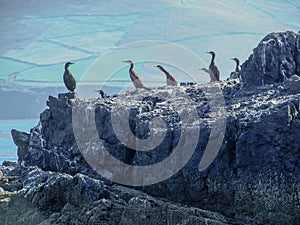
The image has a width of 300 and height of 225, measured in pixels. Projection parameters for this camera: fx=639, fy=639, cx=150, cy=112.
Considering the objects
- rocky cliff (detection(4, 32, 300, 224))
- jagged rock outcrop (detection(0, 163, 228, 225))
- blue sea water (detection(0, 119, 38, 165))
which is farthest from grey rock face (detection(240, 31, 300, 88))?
blue sea water (detection(0, 119, 38, 165))

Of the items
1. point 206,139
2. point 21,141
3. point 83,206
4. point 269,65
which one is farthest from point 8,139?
point 206,139

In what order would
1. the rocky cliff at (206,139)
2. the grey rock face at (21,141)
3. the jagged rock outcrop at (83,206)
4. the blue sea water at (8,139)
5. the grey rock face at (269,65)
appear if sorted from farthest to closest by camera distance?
1. the blue sea water at (8,139)
2. the grey rock face at (21,141)
3. the grey rock face at (269,65)
4. the rocky cliff at (206,139)
5. the jagged rock outcrop at (83,206)

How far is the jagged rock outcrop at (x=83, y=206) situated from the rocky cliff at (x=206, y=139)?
183 mm

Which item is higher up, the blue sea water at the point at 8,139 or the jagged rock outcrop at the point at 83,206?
the jagged rock outcrop at the point at 83,206

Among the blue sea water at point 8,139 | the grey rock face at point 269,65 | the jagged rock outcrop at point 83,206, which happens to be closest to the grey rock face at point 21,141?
the jagged rock outcrop at point 83,206

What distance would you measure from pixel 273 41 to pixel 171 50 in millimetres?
30366

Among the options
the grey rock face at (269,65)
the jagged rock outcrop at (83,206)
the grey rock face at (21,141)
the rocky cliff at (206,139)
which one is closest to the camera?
the jagged rock outcrop at (83,206)

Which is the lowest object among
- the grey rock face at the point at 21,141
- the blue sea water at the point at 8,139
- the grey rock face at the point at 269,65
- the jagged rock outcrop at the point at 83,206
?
the blue sea water at the point at 8,139

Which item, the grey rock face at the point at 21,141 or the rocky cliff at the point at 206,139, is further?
the grey rock face at the point at 21,141

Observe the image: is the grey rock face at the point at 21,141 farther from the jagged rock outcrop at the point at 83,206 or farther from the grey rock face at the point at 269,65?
the grey rock face at the point at 269,65

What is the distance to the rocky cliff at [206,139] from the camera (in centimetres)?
1198

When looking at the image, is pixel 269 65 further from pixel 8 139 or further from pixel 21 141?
pixel 8 139

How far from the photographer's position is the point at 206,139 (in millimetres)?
12852

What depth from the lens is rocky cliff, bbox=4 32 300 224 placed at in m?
12.0
